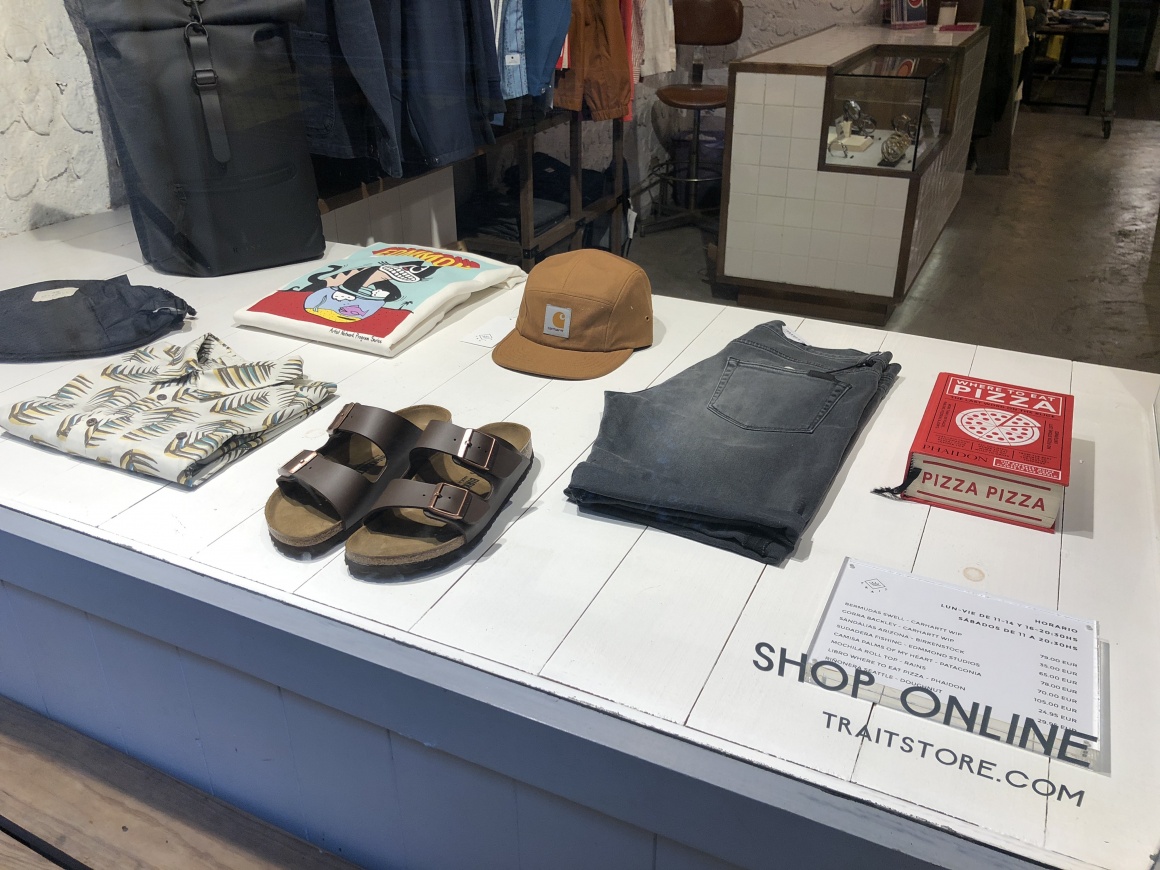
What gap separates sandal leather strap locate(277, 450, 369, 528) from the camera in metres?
0.88

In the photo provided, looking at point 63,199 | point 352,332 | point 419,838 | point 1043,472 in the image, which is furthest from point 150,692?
point 63,199

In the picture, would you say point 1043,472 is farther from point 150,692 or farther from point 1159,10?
point 150,692

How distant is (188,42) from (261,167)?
0.23 meters

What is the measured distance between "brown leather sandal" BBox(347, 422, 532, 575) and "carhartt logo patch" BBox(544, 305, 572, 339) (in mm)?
337

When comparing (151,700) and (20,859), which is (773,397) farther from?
(20,859)

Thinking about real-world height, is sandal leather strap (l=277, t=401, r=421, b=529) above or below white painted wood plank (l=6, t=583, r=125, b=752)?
above

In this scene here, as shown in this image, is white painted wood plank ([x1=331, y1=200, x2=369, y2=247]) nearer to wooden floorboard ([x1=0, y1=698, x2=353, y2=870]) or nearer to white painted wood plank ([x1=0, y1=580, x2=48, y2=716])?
white painted wood plank ([x1=0, y1=580, x2=48, y2=716])

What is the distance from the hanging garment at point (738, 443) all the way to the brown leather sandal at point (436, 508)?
0.29 feet

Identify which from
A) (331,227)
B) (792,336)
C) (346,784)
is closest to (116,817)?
(346,784)

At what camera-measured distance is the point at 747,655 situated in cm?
76

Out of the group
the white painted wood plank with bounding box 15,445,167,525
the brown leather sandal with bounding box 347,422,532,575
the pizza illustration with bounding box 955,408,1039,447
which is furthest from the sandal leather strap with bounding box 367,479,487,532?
the pizza illustration with bounding box 955,408,1039,447

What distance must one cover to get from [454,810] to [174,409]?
64cm

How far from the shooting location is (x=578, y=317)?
1.24 meters

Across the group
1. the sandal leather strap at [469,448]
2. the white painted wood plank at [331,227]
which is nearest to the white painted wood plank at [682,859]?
the sandal leather strap at [469,448]
